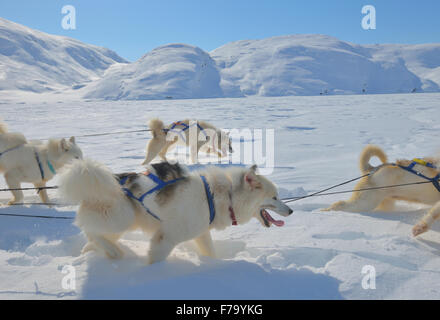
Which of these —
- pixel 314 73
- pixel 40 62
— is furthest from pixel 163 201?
pixel 40 62

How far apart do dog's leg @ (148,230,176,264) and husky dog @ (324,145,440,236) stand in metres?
2.17

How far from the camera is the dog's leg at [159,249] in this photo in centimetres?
212

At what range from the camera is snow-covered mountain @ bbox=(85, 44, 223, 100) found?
6674 centimetres

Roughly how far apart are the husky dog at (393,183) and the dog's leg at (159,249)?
2.17 meters

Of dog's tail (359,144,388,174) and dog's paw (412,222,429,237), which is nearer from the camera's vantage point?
dog's paw (412,222,429,237)

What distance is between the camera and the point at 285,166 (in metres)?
6.13

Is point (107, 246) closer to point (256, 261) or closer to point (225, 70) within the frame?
point (256, 261)

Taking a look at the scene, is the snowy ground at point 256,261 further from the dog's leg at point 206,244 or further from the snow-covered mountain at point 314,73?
the snow-covered mountain at point 314,73

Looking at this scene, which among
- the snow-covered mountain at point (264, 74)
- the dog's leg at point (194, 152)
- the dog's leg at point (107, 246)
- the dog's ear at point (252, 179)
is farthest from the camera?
the snow-covered mountain at point (264, 74)

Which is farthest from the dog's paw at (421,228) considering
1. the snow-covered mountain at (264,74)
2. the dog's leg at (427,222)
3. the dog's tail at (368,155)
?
the snow-covered mountain at (264,74)

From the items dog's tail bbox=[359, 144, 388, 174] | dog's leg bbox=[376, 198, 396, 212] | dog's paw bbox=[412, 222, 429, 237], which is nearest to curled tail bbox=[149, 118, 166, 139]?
dog's tail bbox=[359, 144, 388, 174]

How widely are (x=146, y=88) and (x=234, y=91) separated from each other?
22.4 m

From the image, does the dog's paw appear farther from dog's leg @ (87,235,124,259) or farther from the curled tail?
the curled tail

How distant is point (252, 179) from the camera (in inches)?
94.9
